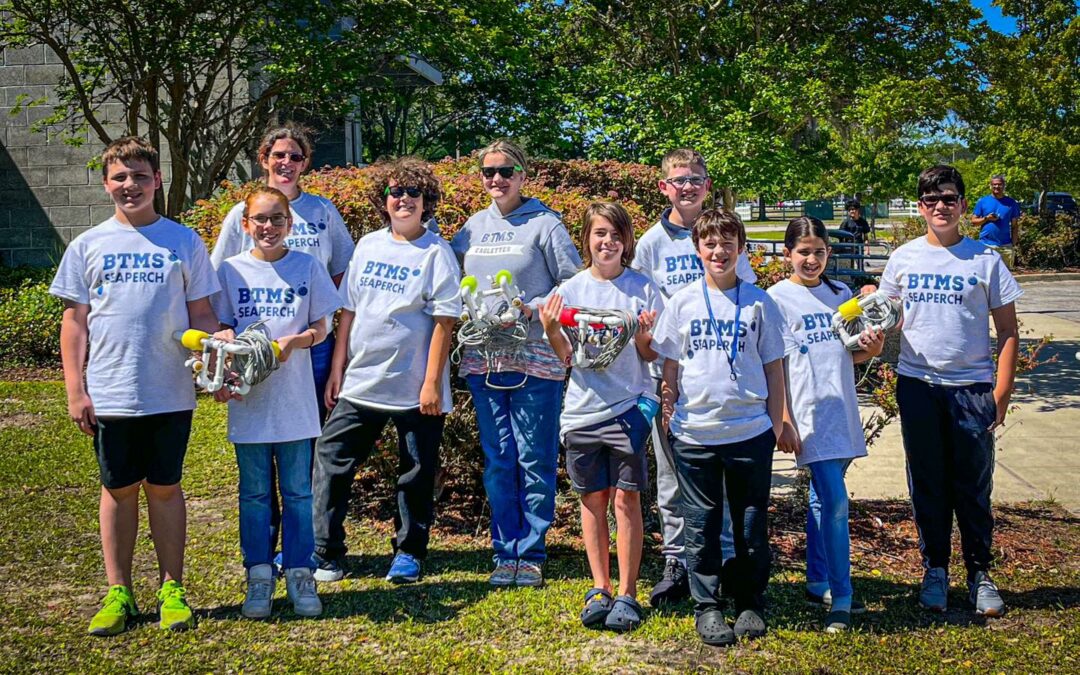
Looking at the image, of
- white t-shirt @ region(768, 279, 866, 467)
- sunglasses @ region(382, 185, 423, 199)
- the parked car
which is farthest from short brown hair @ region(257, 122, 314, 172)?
the parked car

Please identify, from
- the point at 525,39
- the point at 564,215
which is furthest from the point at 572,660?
the point at 525,39

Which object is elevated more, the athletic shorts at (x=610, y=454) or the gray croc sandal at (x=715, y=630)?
the athletic shorts at (x=610, y=454)

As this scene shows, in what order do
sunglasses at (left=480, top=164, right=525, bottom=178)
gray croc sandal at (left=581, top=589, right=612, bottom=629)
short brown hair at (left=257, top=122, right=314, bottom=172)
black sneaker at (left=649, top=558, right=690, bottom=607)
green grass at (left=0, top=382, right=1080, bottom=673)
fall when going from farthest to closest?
short brown hair at (left=257, top=122, right=314, bottom=172)
sunglasses at (left=480, top=164, right=525, bottom=178)
black sneaker at (left=649, top=558, right=690, bottom=607)
gray croc sandal at (left=581, top=589, right=612, bottom=629)
green grass at (left=0, top=382, right=1080, bottom=673)

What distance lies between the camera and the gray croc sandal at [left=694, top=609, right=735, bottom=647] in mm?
4012

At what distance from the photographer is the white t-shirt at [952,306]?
14.3 ft

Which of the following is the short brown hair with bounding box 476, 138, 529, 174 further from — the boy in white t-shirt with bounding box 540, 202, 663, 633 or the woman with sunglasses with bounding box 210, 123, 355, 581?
the woman with sunglasses with bounding box 210, 123, 355, 581

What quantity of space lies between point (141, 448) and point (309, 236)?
1.24 metres

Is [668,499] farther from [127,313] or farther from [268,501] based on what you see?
[127,313]

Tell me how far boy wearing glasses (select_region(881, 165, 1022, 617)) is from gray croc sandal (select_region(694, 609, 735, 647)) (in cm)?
99

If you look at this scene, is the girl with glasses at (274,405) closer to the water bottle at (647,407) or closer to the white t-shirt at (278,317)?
the white t-shirt at (278,317)

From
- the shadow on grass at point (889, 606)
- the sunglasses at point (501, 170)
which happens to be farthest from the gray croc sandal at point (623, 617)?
the sunglasses at point (501, 170)

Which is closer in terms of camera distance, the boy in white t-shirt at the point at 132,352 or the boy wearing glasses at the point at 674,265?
the boy in white t-shirt at the point at 132,352

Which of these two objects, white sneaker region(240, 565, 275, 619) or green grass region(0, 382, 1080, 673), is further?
white sneaker region(240, 565, 275, 619)

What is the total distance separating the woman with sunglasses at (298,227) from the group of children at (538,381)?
0.6 inches
